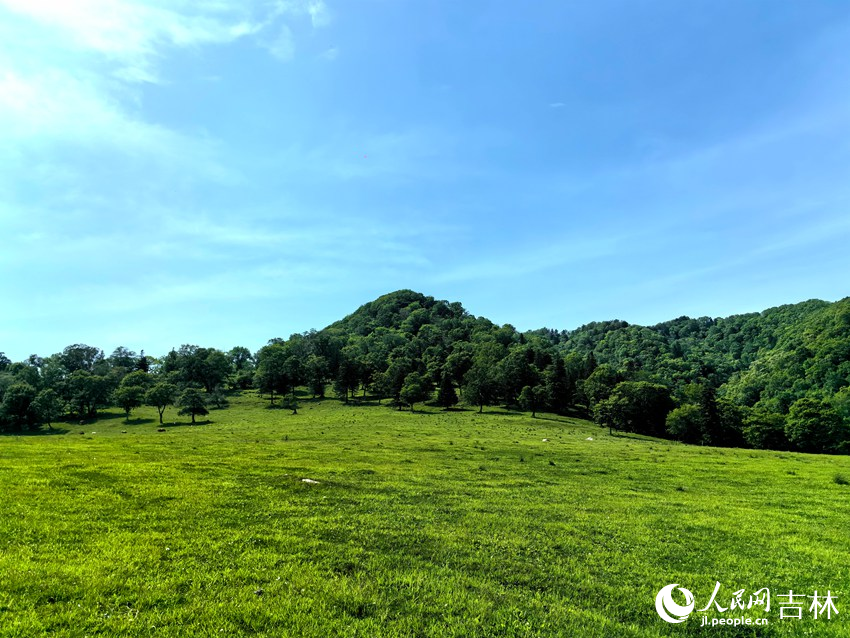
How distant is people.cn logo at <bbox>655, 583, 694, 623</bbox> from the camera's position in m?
12.0

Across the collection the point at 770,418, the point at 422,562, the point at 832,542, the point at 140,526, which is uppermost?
the point at 140,526

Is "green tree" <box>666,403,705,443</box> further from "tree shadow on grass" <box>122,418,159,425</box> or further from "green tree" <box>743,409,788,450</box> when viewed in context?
"tree shadow on grass" <box>122,418,159,425</box>

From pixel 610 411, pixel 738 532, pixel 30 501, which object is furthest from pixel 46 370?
pixel 738 532

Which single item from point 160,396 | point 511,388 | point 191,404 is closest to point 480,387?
point 511,388

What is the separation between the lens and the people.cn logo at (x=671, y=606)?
1202cm

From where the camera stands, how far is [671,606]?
12.6 m

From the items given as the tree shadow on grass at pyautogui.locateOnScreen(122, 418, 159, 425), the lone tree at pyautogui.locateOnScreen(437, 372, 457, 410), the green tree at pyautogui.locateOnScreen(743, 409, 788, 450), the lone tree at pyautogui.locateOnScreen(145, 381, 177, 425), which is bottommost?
the green tree at pyautogui.locateOnScreen(743, 409, 788, 450)

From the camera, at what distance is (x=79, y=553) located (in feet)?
41.2

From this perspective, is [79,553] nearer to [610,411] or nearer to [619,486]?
[619,486]

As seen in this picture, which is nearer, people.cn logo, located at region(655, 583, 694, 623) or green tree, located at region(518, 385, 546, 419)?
people.cn logo, located at region(655, 583, 694, 623)

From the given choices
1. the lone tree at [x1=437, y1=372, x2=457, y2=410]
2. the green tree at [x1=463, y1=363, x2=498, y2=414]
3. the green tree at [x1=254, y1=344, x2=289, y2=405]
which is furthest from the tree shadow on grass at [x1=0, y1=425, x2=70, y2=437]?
the green tree at [x1=463, y1=363, x2=498, y2=414]

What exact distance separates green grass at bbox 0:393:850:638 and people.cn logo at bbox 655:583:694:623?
25cm

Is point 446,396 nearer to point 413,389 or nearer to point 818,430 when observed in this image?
point 413,389

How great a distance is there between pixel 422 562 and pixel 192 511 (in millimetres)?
10561
